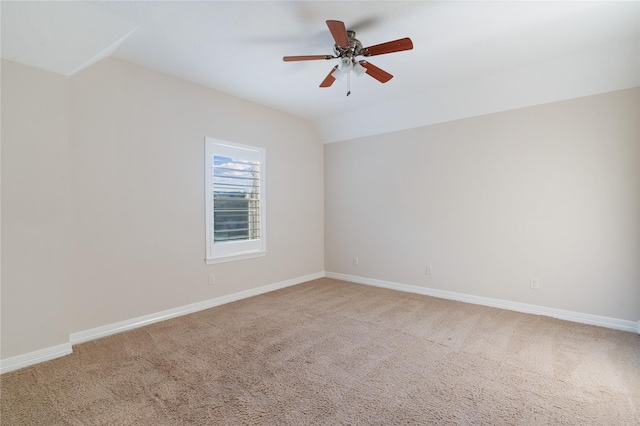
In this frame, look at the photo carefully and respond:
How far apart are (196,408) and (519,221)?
156 inches

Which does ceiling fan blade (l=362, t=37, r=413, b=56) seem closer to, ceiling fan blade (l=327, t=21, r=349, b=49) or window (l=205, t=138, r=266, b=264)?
ceiling fan blade (l=327, t=21, r=349, b=49)

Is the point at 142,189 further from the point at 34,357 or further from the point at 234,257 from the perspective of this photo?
the point at 34,357

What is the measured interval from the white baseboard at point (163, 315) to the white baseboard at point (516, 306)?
1697mm

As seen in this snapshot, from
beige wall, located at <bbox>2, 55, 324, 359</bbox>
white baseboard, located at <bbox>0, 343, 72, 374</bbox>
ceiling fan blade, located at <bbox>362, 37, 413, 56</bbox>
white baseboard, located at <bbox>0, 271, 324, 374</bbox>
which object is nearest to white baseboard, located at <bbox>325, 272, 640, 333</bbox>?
white baseboard, located at <bbox>0, 271, 324, 374</bbox>

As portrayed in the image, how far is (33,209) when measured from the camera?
2498mm

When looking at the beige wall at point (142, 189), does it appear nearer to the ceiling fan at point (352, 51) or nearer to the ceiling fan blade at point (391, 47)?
the ceiling fan at point (352, 51)

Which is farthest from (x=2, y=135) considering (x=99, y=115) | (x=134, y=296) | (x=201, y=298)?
(x=201, y=298)

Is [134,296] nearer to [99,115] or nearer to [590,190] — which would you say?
[99,115]

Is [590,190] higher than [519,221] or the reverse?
higher

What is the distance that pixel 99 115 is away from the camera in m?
2.99

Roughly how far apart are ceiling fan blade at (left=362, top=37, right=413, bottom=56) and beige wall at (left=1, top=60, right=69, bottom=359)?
2708 mm

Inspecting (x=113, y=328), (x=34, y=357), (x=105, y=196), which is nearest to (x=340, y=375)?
(x=113, y=328)

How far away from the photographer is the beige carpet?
186 centimetres

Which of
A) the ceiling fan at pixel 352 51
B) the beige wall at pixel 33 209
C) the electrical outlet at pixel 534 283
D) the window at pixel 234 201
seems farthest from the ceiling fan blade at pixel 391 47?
the electrical outlet at pixel 534 283
